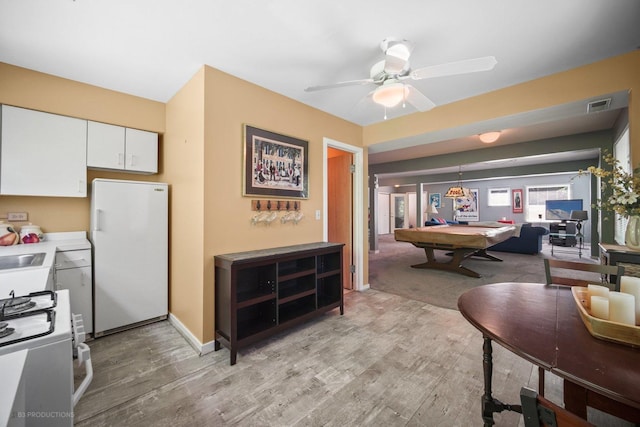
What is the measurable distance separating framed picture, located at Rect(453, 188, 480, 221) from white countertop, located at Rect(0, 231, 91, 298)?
10.7 meters

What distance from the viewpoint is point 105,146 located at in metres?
2.56

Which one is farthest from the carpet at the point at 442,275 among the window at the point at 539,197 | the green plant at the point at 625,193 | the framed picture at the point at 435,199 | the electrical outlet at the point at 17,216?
the framed picture at the point at 435,199

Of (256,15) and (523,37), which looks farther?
(523,37)

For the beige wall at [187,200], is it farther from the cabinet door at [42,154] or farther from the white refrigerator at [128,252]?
the cabinet door at [42,154]

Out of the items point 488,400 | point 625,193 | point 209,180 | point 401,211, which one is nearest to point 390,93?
point 209,180

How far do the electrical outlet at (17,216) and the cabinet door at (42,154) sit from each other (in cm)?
31

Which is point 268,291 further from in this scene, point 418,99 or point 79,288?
point 418,99

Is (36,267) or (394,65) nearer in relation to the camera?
(36,267)

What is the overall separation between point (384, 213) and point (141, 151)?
10.1 m

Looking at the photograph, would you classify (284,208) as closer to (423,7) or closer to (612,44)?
(423,7)

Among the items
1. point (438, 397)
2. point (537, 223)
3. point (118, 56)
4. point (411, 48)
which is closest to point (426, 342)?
point (438, 397)

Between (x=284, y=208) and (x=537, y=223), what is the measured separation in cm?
1002

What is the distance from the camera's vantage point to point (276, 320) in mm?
2275

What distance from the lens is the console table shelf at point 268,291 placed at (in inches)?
80.4
